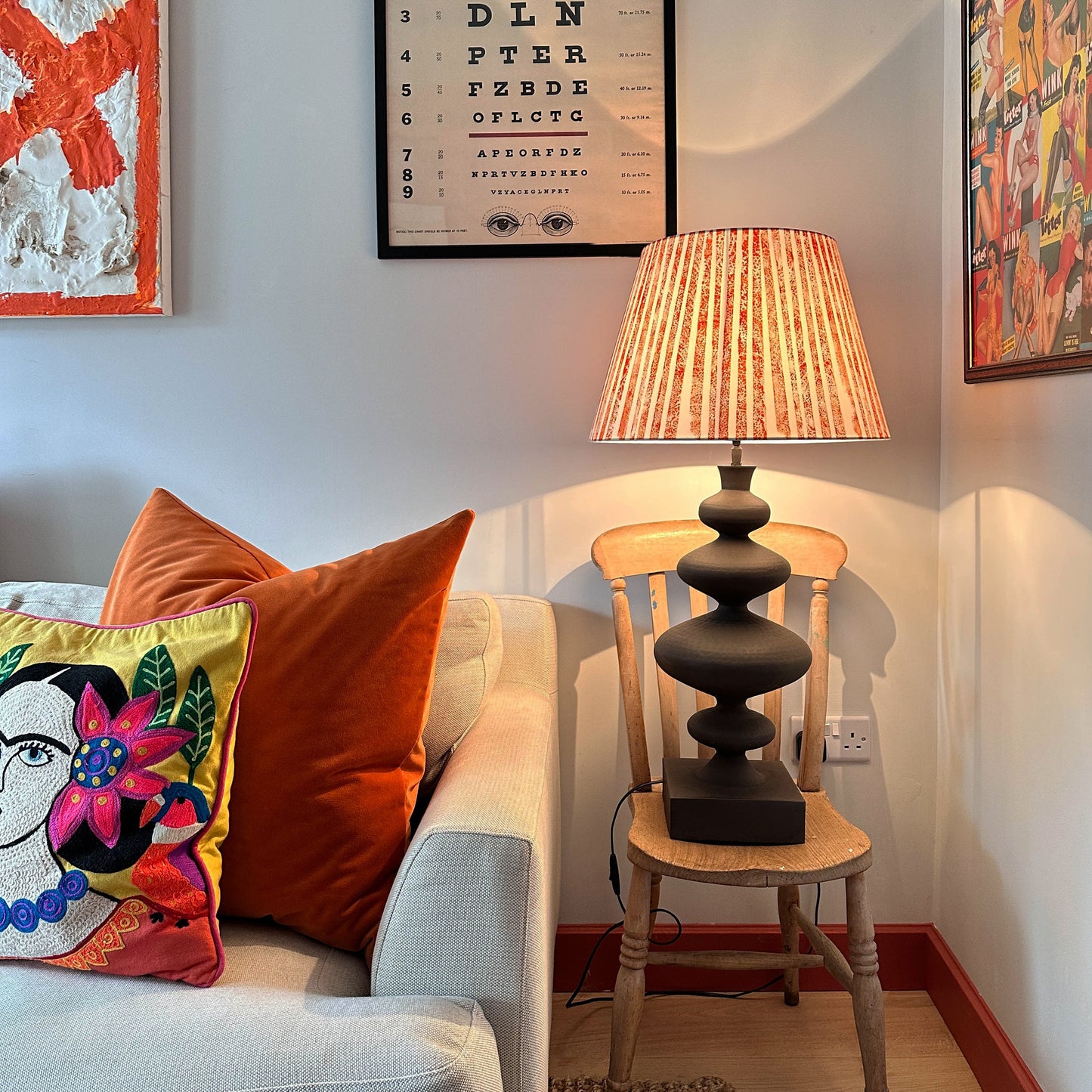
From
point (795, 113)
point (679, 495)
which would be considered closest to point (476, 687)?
point (679, 495)

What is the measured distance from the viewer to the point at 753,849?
140cm

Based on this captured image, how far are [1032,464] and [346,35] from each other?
4.45ft

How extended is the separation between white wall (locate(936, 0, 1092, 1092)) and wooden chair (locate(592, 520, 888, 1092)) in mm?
219

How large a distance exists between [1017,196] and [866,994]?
3.78ft

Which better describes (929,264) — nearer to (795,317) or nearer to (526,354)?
(795,317)

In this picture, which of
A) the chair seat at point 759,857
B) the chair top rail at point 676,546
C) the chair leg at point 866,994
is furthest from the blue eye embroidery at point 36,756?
the chair leg at point 866,994

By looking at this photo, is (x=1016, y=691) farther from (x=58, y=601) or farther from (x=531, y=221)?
(x=58, y=601)

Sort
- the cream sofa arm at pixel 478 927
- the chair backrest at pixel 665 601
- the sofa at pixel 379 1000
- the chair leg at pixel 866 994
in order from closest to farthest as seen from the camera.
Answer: the sofa at pixel 379 1000 → the cream sofa arm at pixel 478 927 → the chair leg at pixel 866 994 → the chair backrest at pixel 665 601

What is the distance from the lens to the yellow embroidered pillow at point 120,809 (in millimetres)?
1009

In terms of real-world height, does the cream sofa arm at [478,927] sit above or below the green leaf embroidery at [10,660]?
below

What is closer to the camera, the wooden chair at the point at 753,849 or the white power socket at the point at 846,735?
the wooden chair at the point at 753,849

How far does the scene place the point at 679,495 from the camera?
1.79 meters

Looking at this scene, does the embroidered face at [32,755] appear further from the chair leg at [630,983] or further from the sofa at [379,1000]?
the chair leg at [630,983]

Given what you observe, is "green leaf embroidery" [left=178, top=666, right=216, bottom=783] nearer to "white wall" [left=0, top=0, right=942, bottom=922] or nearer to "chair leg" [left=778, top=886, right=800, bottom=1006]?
"white wall" [left=0, top=0, right=942, bottom=922]
